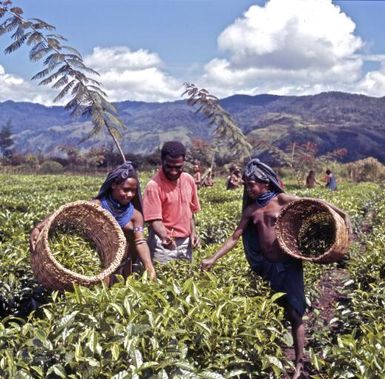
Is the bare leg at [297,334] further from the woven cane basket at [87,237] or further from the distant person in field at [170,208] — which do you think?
the woven cane basket at [87,237]

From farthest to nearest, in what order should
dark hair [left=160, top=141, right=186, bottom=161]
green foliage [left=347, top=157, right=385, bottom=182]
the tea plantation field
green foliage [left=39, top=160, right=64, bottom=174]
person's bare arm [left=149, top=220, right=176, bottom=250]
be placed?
green foliage [left=39, top=160, right=64, bottom=174]
green foliage [left=347, top=157, right=385, bottom=182]
person's bare arm [left=149, top=220, right=176, bottom=250]
dark hair [left=160, top=141, right=186, bottom=161]
the tea plantation field

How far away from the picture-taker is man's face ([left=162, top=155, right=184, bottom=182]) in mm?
4145

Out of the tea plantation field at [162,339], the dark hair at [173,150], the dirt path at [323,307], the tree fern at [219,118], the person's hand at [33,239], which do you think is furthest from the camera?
the tree fern at [219,118]

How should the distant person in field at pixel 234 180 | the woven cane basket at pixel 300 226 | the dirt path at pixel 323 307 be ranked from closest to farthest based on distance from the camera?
1. the woven cane basket at pixel 300 226
2. the dirt path at pixel 323 307
3. the distant person in field at pixel 234 180

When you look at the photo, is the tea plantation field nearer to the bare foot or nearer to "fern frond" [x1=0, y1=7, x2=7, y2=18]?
the bare foot

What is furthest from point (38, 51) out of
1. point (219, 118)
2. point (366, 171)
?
point (366, 171)

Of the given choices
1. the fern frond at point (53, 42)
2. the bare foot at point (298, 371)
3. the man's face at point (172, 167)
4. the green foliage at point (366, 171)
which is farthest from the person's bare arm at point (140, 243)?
the green foliage at point (366, 171)

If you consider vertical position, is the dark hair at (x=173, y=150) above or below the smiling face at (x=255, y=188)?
above

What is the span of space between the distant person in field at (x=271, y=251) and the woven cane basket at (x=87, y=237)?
0.69 meters

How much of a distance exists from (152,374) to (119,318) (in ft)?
1.44

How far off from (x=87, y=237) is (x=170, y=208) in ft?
2.72

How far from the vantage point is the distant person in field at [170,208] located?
4.19m

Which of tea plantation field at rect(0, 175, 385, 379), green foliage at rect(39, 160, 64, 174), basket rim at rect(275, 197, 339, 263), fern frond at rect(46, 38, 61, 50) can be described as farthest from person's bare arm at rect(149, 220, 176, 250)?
green foliage at rect(39, 160, 64, 174)

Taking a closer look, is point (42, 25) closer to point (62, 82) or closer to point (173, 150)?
point (62, 82)
